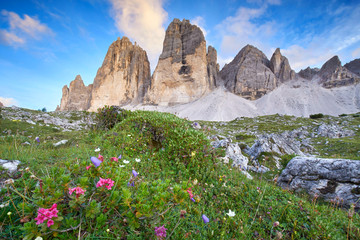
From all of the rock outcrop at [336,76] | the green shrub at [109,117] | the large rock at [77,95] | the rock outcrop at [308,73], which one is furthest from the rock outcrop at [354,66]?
the large rock at [77,95]

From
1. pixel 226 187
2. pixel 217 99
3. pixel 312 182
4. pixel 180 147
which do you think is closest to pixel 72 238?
pixel 226 187

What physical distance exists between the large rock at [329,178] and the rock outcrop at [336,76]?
115 metres

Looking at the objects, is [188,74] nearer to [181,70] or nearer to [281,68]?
[181,70]

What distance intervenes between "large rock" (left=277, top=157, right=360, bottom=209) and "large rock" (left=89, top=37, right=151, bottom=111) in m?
101

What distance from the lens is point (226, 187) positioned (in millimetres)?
3457

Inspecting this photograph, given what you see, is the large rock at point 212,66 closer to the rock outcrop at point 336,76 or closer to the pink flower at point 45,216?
the rock outcrop at point 336,76

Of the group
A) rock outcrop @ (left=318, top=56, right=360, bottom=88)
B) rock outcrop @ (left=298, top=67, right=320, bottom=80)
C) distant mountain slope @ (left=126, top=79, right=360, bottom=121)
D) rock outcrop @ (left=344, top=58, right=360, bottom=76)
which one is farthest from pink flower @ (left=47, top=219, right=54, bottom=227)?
rock outcrop @ (left=344, top=58, right=360, bottom=76)

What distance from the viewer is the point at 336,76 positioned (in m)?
86.2

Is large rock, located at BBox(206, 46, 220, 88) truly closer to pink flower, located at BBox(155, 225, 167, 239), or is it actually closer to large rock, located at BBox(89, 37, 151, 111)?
large rock, located at BBox(89, 37, 151, 111)

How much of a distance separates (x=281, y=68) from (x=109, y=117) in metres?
115

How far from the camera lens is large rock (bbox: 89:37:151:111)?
3962 inches

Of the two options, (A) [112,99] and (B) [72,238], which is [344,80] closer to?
(B) [72,238]

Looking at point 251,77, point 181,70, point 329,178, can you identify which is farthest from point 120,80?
point 329,178

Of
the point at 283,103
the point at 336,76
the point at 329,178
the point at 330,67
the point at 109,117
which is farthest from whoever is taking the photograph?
the point at 330,67
